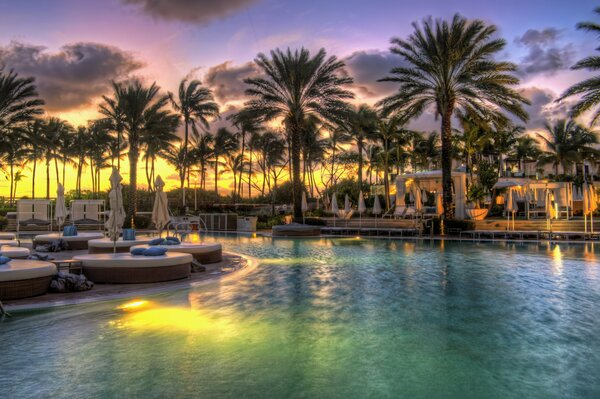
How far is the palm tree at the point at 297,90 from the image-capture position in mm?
24141

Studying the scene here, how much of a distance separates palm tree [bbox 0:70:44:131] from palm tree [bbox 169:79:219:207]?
13.0 metres

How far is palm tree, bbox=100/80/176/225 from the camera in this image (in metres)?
28.2

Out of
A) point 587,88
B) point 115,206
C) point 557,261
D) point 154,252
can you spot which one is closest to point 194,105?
point 587,88

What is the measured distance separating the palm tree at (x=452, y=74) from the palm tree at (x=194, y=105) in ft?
67.2

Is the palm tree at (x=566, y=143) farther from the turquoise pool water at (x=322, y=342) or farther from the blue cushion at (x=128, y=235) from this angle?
the blue cushion at (x=128, y=235)

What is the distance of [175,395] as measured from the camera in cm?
355

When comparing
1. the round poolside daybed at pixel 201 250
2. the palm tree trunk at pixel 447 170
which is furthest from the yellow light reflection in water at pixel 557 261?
the round poolside daybed at pixel 201 250

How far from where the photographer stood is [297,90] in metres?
24.2

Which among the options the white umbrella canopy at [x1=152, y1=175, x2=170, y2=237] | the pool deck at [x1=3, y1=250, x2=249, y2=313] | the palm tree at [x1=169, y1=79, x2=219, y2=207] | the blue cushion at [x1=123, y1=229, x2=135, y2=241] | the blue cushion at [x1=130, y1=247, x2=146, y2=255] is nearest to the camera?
the pool deck at [x1=3, y1=250, x2=249, y2=313]

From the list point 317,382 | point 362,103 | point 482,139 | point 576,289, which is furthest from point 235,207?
point 317,382

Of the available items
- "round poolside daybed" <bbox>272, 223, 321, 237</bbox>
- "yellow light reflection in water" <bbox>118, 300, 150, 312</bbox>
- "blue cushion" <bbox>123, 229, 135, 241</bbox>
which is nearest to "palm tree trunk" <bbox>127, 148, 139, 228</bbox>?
"round poolside daybed" <bbox>272, 223, 321, 237</bbox>

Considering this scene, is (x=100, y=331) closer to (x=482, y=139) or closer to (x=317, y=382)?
(x=317, y=382)

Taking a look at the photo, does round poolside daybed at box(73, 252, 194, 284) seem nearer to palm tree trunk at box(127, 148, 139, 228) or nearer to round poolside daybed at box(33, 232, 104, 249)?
round poolside daybed at box(33, 232, 104, 249)

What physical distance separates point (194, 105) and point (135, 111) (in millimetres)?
9617
